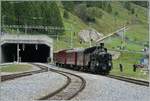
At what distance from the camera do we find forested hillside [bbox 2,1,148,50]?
108 metres

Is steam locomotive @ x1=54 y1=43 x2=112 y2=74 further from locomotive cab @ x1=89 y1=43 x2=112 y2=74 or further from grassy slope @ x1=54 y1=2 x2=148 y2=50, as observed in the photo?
grassy slope @ x1=54 y1=2 x2=148 y2=50

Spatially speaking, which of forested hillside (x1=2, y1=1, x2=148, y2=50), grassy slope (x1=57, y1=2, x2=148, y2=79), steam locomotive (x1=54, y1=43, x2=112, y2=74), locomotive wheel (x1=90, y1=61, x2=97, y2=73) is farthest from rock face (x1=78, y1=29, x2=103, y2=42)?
locomotive wheel (x1=90, y1=61, x2=97, y2=73)

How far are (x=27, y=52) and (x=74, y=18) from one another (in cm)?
5117

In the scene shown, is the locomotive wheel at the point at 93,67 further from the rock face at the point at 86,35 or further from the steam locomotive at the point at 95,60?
the rock face at the point at 86,35

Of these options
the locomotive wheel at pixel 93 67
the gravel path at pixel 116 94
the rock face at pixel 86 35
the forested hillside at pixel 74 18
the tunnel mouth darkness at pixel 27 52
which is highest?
the forested hillside at pixel 74 18

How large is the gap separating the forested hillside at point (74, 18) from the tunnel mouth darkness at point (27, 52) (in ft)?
11.4

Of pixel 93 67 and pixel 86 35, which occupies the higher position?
pixel 86 35

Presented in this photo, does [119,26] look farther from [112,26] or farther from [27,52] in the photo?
[27,52]

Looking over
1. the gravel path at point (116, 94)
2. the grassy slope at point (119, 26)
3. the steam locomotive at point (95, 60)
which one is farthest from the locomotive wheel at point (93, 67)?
the grassy slope at point (119, 26)

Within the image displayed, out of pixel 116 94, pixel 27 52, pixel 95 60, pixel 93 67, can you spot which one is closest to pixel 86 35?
pixel 27 52

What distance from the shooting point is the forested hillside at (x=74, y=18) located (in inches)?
4261

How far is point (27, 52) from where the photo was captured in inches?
4439

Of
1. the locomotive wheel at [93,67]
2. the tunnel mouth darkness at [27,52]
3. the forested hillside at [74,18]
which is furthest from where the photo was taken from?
the forested hillside at [74,18]

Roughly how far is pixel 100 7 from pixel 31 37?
97159 millimetres
